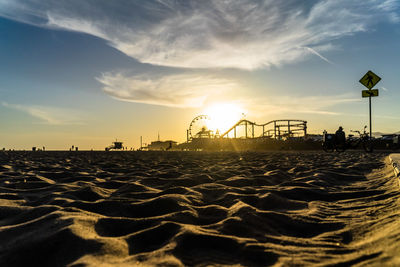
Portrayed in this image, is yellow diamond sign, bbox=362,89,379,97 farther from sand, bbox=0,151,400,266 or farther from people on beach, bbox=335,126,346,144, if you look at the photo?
sand, bbox=0,151,400,266

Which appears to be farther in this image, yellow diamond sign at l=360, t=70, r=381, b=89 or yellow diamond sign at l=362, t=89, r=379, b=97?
yellow diamond sign at l=360, t=70, r=381, b=89

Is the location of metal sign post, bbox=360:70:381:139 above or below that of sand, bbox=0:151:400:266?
above

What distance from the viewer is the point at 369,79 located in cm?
1135

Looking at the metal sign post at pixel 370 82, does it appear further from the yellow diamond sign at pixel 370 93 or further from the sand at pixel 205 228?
the sand at pixel 205 228

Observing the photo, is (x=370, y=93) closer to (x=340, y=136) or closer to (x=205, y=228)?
(x=340, y=136)

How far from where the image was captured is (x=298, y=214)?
2275 millimetres

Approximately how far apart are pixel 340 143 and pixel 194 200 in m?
13.3

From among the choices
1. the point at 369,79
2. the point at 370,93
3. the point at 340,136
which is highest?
the point at 369,79

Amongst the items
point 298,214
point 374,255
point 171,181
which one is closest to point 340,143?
point 171,181

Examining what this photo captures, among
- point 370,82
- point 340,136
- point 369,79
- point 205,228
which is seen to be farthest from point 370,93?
point 205,228

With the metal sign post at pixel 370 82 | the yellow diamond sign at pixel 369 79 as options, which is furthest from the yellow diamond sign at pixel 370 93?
the yellow diamond sign at pixel 369 79

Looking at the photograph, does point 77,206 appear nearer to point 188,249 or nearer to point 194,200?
point 194,200

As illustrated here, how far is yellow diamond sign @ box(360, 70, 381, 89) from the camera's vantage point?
11195 millimetres

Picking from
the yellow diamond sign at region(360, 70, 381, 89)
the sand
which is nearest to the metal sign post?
the yellow diamond sign at region(360, 70, 381, 89)
